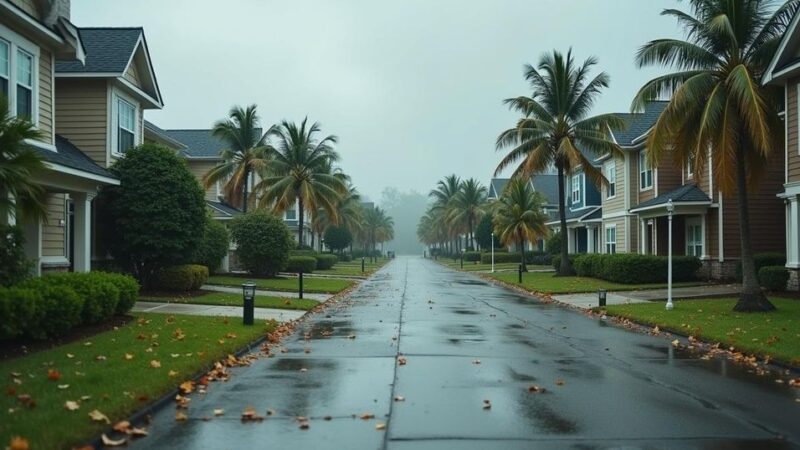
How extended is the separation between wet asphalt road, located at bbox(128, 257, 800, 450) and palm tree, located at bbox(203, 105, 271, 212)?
26499 mm

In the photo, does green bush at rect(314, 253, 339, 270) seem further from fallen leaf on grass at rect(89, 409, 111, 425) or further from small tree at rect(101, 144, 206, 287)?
fallen leaf on grass at rect(89, 409, 111, 425)

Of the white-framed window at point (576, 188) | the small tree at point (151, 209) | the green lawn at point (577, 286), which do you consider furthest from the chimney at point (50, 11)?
the white-framed window at point (576, 188)

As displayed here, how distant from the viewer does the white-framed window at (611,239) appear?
39.5 meters

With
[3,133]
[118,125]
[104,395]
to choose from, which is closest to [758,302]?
[104,395]

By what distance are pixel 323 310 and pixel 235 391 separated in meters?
11.4

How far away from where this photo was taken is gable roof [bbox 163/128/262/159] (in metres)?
42.1

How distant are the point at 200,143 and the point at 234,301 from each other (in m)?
26.4

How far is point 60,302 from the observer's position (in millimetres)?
10859

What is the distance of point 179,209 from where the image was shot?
67.3ft

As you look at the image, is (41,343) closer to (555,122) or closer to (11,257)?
(11,257)

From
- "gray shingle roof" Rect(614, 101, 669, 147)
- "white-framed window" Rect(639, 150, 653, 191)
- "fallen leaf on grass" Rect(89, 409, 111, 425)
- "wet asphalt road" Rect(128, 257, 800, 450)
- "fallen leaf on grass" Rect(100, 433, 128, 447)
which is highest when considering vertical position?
"gray shingle roof" Rect(614, 101, 669, 147)

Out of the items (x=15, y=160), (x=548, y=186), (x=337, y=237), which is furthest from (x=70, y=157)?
(x=548, y=186)

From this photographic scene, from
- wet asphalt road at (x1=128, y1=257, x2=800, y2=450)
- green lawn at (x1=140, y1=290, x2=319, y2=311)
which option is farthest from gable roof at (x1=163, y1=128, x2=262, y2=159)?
wet asphalt road at (x1=128, y1=257, x2=800, y2=450)

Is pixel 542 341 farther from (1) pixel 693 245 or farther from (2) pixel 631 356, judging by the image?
(1) pixel 693 245
